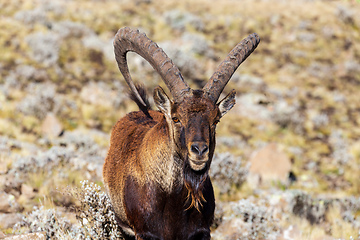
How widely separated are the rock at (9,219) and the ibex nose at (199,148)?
173 inches

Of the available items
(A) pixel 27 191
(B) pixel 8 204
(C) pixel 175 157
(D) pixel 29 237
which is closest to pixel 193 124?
(C) pixel 175 157

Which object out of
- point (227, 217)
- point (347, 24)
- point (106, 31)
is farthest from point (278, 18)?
point (227, 217)

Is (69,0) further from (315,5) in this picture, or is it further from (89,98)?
(315,5)

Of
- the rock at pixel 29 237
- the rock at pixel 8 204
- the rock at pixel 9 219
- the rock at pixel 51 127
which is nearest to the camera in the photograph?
the rock at pixel 29 237

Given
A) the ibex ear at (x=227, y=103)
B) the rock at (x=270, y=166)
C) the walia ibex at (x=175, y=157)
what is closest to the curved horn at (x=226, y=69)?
the walia ibex at (x=175, y=157)

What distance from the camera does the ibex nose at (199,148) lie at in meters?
3.23

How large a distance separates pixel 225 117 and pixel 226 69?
11.9 meters

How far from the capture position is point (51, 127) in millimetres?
12734

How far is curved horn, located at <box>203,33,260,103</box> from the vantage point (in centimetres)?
381

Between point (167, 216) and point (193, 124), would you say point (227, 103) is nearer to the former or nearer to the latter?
point (193, 124)

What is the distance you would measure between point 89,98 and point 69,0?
15102 mm

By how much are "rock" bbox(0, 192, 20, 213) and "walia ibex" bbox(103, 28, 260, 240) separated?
10.6 feet

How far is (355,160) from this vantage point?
607 inches

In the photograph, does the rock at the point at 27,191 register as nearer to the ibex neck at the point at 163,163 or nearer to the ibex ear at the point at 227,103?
the ibex neck at the point at 163,163
